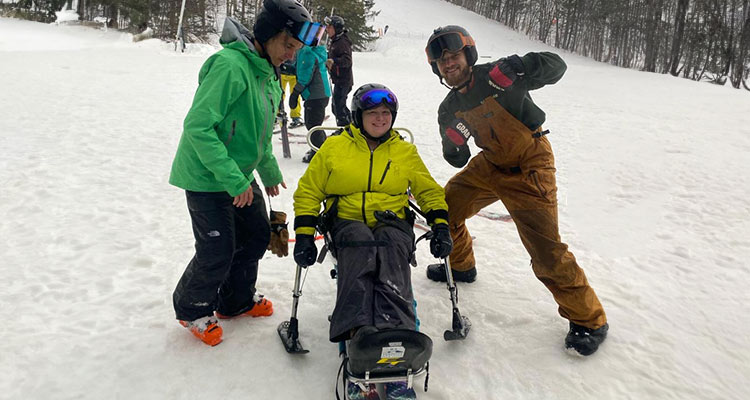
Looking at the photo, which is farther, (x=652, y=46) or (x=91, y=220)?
(x=652, y=46)

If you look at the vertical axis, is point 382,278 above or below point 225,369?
above

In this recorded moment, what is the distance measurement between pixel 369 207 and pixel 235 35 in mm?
1169

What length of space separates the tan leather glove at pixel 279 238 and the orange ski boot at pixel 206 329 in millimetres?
556

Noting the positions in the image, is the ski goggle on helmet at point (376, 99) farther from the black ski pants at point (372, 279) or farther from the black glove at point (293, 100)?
the black glove at point (293, 100)

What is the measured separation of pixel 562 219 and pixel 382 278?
357cm

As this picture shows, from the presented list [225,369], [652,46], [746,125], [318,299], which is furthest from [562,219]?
[652,46]

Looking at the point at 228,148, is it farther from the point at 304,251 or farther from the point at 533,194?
the point at 533,194

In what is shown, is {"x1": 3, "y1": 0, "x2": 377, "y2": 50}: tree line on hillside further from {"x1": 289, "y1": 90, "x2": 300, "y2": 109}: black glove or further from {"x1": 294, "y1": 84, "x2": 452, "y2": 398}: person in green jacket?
{"x1": 294, "y1": 84, "x2": 452, "y2": 398}: person in green jacket

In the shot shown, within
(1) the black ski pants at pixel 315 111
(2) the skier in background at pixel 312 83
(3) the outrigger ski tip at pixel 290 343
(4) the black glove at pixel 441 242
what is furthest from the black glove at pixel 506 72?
(1) the black ski pants at pixel 315 111

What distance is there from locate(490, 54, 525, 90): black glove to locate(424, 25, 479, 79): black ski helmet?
0.22 meters

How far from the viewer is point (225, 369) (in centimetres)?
262

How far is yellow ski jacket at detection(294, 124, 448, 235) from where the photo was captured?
2.80 meters

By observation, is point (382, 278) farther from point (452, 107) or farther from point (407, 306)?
point (452, 107)

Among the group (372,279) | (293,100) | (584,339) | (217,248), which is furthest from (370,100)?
(293,100)
